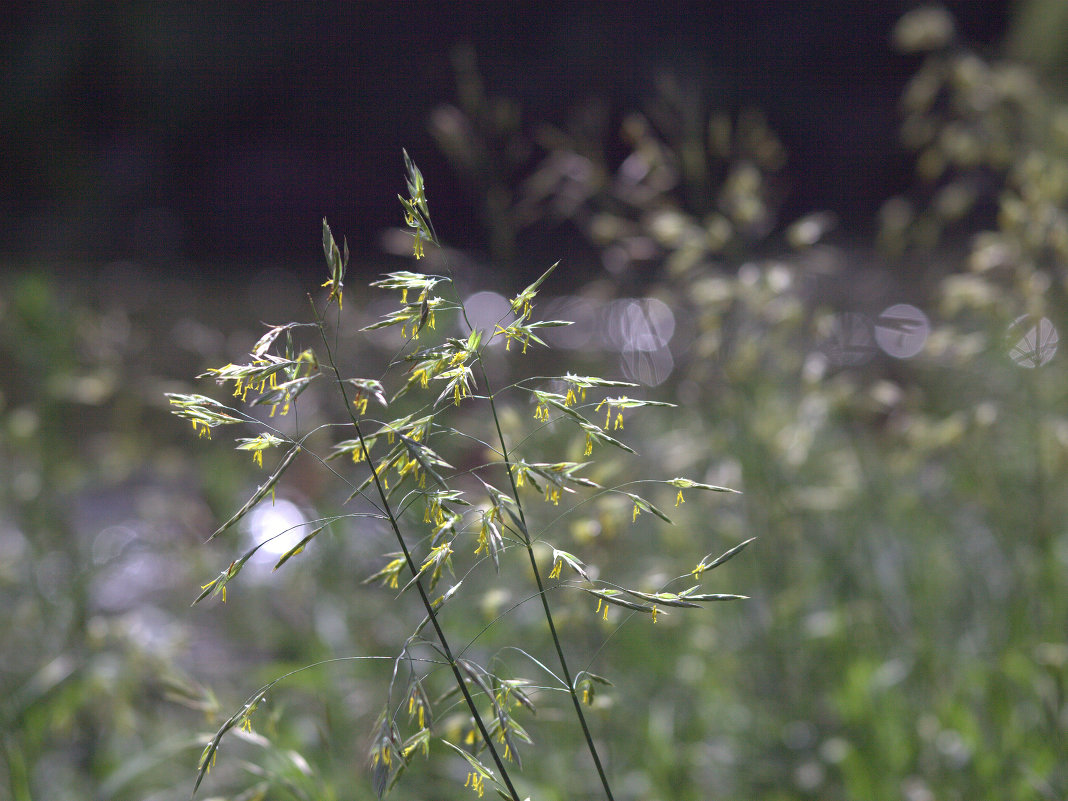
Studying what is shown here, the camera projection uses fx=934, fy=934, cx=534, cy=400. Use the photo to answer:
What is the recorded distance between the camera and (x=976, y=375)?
8.75ft

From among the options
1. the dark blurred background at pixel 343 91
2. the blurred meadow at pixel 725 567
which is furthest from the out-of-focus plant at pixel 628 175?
the dark blurred background at pixel 343 91

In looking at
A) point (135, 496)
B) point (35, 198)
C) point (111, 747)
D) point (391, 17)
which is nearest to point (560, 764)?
point (111, 747)

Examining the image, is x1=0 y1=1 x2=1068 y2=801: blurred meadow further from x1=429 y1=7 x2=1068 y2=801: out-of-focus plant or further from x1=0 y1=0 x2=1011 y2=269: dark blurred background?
x1=0 y1=0 x2=1011 y2=269: dark blurred background

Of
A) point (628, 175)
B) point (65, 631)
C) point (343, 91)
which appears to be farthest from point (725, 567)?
point (343, 91)

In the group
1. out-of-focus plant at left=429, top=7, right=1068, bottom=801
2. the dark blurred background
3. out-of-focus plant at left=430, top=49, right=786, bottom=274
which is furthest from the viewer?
the dark blurred background

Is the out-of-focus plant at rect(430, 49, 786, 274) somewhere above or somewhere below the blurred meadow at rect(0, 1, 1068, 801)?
above

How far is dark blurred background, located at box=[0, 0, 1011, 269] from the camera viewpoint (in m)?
12.4

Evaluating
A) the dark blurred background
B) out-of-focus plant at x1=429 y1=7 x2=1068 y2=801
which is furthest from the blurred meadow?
the dark blurred background

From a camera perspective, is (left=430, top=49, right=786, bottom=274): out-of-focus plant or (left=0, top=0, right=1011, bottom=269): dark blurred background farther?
(left=0, top=0, right=1011, bottom=269): dark blurred background

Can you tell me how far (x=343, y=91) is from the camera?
1381cm

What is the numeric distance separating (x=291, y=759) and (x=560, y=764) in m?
0.77

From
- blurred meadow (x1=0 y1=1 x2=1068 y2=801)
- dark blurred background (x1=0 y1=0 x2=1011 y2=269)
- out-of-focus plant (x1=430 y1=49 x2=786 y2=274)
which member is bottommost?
dark blurred background (x1=0 y1=0 x2=1011 y2=269)

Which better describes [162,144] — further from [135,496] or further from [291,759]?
[291,759]

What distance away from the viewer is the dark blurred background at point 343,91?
12.4 meters
